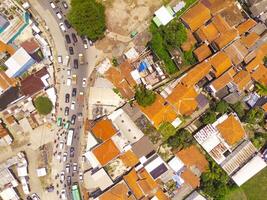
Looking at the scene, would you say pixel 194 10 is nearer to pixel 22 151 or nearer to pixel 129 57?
pixel 129 57

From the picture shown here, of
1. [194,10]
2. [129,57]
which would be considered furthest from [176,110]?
[194,10]

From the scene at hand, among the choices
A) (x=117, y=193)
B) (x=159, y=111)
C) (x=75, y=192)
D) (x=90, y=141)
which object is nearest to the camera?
(x=159, y=111)

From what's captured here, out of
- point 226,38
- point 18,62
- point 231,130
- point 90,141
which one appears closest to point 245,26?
point 226,38

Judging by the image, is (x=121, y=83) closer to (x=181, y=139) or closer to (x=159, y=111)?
(x=159, y=111)

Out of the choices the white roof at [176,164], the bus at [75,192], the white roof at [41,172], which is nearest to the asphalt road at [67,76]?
the bus at [75,192]

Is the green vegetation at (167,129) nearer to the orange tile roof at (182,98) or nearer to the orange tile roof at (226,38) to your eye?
the orange tile roof at (182,98)

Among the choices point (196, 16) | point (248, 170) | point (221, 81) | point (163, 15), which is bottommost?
point (248, 170)
